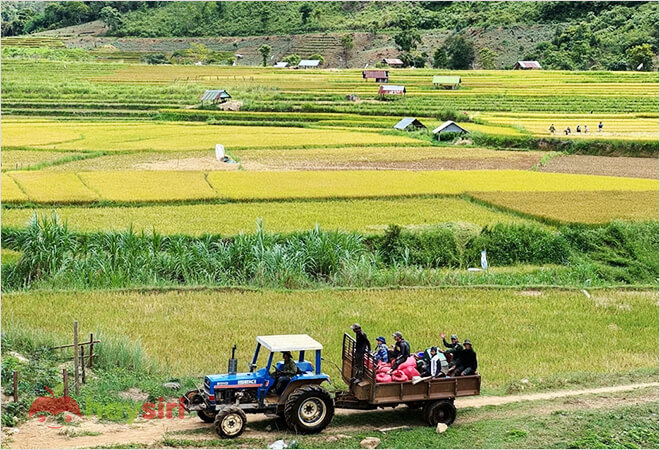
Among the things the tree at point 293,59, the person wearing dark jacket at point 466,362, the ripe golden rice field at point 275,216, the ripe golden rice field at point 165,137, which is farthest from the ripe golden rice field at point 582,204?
the tree at point 293,59

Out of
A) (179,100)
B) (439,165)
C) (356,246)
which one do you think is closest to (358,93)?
(179,100)

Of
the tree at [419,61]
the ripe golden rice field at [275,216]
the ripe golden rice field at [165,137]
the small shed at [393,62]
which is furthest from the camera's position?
Answer: the tree at [419,61]

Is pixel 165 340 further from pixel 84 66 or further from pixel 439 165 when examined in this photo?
pixel 84 66

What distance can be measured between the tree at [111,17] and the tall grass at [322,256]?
3077 inches

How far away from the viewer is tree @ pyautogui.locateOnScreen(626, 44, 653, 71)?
230ft

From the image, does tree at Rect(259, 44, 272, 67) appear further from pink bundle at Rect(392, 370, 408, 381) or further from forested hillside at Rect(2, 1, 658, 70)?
pink bundle at Rect(392, 370, 408, 381)

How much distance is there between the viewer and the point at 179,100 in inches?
2131

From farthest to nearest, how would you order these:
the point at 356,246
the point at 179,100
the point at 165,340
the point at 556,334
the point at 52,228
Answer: the point at 179,100 → the point at 356,246 → the point at 52,228 → the point at 556,334 → the point at 165,340

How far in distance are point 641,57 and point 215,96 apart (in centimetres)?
3723

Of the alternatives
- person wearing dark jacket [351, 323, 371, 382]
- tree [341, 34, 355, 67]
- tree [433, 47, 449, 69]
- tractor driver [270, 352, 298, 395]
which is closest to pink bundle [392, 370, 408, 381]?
person wearing dark jacket [351, 323, 371, 382]

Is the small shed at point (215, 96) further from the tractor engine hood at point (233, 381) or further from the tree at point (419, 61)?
the tractor engine hood at point (233, 381)

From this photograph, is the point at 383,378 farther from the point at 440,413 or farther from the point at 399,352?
the point at 440,413

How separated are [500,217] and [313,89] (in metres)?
36.0

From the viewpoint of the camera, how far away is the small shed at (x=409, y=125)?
146 feet
